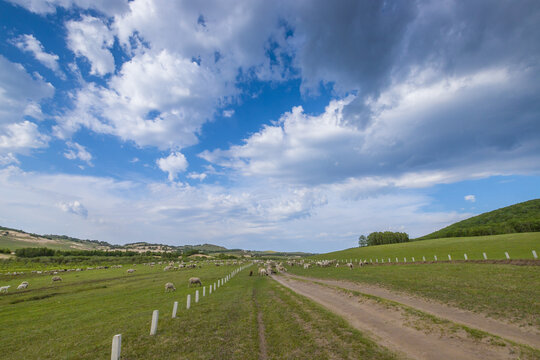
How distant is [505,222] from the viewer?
111 meters

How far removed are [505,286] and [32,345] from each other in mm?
35699

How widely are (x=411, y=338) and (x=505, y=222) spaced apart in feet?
464

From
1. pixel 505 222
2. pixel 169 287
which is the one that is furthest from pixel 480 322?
pixel 505 222

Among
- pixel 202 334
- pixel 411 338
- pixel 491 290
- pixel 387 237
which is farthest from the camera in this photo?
pixel 387 237

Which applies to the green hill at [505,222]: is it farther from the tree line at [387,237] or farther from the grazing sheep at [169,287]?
the grazing sheep at [169,287]

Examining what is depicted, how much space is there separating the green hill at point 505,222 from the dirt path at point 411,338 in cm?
Answer: 11915

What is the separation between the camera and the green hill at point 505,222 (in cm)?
9647

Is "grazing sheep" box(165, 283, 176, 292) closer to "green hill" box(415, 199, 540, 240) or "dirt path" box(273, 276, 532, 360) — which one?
"dirt path" box(273, 276, 532, 360)

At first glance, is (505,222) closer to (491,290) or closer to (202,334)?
(491,290)

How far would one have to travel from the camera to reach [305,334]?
13.1 meters

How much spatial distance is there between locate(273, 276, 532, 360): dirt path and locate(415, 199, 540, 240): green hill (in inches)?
4691

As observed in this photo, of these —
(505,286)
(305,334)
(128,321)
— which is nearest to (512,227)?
(505,286)

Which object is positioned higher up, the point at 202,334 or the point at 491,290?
the point at 491,290

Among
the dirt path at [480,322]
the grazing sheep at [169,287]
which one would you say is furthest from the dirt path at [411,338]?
the grazing sheep at [169,287]
